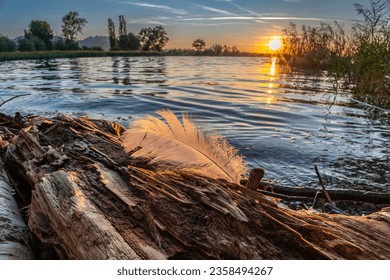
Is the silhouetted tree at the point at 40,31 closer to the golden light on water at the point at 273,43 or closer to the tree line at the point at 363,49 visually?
the golden light on water at the point at 273,43

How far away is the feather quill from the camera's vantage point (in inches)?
72.9

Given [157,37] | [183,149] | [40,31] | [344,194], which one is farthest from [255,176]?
[40,31]

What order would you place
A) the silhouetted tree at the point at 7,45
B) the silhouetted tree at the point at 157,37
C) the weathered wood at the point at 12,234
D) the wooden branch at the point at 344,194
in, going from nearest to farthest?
1. the weathered wood at the point at 12,234
2. the wooden branch at the point at 344,194
3. the silhouetted tree at the point at 157,37
4. the silhouetted tree at the point at 7,45

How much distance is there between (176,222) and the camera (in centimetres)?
147

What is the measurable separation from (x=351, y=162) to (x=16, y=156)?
11.7 ft

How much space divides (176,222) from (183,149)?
19.4 inches

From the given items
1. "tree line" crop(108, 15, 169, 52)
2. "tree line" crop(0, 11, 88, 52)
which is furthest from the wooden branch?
"tree line" crop(108, 15, 169, 52)

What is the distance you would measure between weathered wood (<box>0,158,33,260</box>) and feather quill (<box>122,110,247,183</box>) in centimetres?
69

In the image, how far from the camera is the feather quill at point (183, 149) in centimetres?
185

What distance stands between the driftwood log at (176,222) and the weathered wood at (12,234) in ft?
0.24

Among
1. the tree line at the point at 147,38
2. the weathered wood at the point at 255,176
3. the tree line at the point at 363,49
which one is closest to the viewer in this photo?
the weathered wood at the point at 255,176

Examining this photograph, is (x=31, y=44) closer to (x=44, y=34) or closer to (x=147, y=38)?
(x=44, y=34)

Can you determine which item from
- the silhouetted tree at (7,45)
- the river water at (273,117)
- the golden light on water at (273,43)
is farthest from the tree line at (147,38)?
the silhouetted tree at (7,45)
